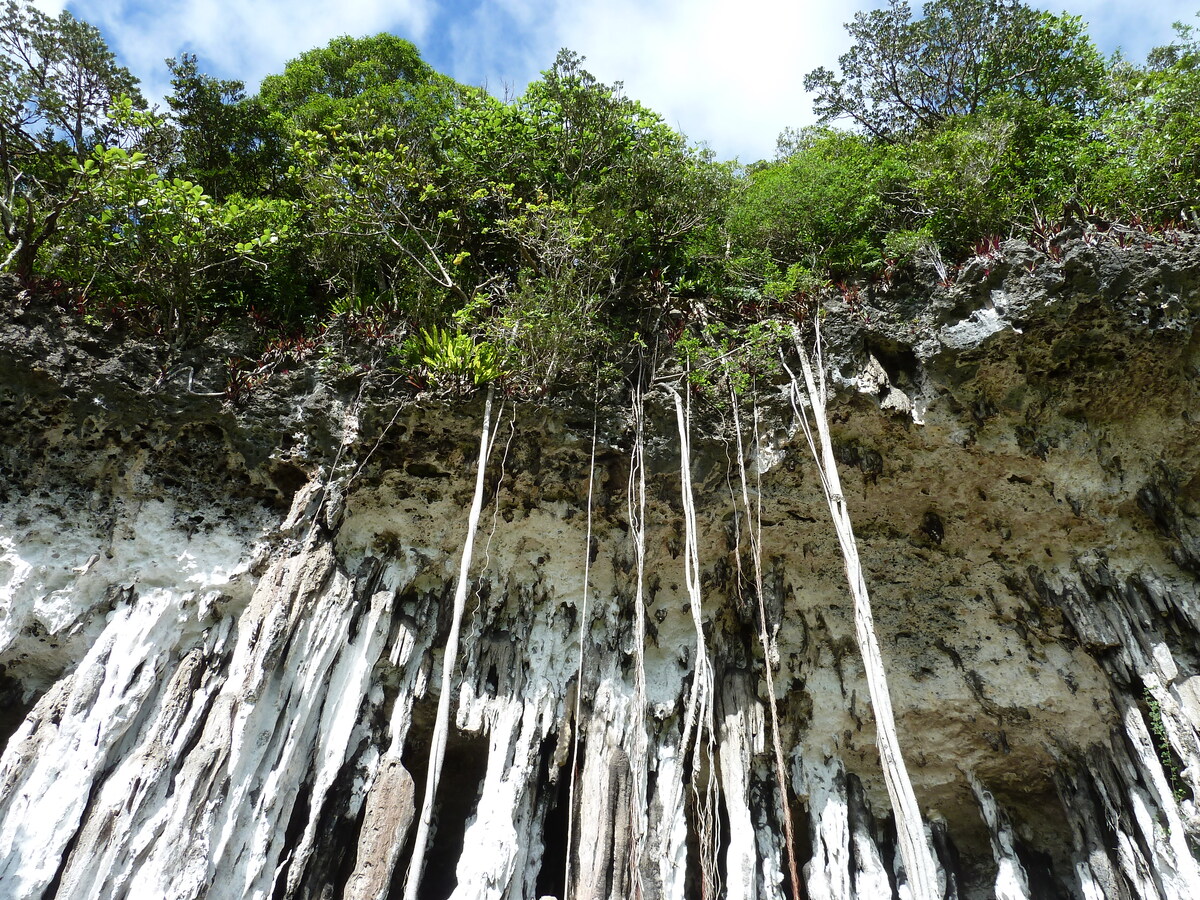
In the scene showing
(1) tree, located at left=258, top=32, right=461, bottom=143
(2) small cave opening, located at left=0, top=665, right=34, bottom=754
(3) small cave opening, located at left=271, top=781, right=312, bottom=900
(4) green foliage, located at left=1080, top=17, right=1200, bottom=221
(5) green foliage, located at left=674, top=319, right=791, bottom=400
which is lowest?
(3) small cave opening, located at left=271, top=781, right=312, bottom=900

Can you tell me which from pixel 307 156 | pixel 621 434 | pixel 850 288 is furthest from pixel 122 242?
pixel 850 288

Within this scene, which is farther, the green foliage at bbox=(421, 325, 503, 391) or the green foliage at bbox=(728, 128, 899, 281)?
the green foliage at bbox=(728, 128, 899, 281)

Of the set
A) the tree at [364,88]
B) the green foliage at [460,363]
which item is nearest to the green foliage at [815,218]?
the green foliage at [460,363]

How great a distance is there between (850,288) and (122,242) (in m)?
6.88

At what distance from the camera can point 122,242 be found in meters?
6.76

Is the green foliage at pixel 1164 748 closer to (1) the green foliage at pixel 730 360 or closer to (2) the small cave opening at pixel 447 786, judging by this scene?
(1) the green foliage at pixel 730 360

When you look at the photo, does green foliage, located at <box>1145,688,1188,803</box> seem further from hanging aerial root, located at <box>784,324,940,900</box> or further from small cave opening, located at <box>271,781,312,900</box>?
small cave opening, located at <box>271,781,312,900</box>

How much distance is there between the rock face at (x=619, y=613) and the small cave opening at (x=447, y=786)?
0.15ft

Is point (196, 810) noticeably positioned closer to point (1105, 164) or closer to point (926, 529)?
point (926, 529)

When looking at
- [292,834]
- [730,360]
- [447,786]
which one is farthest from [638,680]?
[730,360]

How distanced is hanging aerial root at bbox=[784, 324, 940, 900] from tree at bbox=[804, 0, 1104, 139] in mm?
5352

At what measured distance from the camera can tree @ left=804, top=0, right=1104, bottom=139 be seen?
9.45m

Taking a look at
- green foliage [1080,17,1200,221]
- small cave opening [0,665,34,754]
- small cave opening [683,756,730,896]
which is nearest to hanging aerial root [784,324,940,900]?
small cave opening [683,756,730,896]

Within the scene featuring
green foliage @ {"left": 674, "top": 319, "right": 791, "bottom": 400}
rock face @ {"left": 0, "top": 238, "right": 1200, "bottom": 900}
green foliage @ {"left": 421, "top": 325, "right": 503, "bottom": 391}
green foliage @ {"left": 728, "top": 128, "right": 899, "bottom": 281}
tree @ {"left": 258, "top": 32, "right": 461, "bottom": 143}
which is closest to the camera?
rock face @ {"left": 0, "top": 238, "right": 1200, "bottom": 900}
